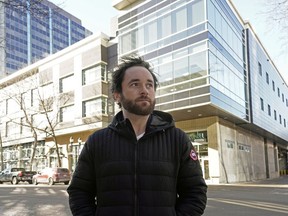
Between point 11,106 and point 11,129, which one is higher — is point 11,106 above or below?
above

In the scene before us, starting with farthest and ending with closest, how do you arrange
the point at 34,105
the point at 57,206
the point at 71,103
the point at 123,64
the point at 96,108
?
the point at 34,105 < the point at 71,103 < the point at 96,108 < the point at 57,206 < the point at 123,64

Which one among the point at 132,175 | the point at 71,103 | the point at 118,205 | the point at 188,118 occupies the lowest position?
the point at 118,205

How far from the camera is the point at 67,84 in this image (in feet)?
135

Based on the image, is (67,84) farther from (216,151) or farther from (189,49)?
(216,151)

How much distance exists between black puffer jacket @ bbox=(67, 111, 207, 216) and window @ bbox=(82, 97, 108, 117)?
33955 mm

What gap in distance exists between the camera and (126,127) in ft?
7.88

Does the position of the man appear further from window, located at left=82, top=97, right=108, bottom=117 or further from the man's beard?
window, located at left=82, top=97, right=108, bottom=117

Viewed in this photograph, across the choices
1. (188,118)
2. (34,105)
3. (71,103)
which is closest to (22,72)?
(34,105)

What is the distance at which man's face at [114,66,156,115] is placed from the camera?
241cm

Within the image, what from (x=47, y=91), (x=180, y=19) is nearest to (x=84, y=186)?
(x=180, y=19)

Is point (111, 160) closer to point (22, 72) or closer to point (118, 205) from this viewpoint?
point (118, 205)

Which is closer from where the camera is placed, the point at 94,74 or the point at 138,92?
the point at 138,92

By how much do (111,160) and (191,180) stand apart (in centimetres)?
52

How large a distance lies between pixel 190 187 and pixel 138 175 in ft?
1.20
